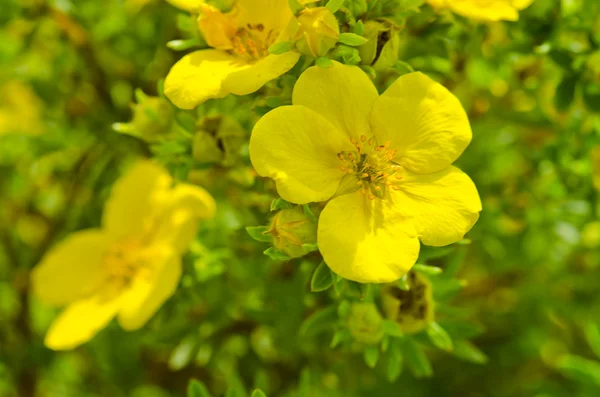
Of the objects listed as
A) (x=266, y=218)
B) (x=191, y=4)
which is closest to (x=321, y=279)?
(x=266, y=218)

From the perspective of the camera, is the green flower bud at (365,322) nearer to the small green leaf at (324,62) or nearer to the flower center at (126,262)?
the small green leaf at (324,62)

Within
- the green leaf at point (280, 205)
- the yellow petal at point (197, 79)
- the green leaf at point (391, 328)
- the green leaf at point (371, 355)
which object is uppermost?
the yellow petal at point (197, 79)

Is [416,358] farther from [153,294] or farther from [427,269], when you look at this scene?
[153,294]

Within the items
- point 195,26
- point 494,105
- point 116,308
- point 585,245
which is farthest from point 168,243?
point 585,245

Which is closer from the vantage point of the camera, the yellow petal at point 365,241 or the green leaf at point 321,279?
the yellow petal at point 365,241

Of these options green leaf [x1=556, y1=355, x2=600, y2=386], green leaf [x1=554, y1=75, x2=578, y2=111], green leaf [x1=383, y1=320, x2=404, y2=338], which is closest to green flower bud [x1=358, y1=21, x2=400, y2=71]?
green leaf [x1=383, y1=320, x2=404, y2=338]

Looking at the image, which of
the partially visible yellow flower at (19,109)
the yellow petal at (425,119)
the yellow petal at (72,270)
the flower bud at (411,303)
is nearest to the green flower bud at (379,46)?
the yellow petal at (425,119)
